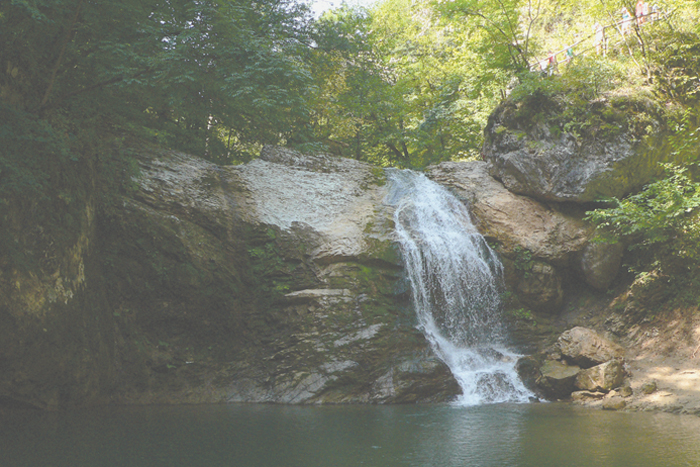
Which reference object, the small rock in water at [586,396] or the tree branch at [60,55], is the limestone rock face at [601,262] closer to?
the small rock in water at [586,396]

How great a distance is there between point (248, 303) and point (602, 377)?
6.91 m

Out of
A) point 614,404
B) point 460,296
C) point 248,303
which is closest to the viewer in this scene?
point 614,404

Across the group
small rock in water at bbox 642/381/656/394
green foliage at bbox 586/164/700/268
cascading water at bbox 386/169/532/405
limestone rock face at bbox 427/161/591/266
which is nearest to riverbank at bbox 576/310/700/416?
small rock in water at bbox 642/381/656/394

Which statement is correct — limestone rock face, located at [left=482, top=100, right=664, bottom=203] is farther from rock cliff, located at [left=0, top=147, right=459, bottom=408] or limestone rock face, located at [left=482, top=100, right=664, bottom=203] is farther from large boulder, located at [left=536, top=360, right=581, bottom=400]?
large boulder, located at [left=536, top=360, right=581, bottom=400]

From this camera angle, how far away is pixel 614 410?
8.37 m

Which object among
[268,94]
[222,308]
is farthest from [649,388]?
[268,94]

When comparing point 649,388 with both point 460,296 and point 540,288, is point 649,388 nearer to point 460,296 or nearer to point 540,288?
point 540,288

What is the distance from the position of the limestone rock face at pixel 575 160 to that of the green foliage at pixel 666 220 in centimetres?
64

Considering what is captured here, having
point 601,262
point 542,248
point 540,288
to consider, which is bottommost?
point 540,288

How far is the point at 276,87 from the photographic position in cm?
1039

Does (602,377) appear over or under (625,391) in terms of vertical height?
over

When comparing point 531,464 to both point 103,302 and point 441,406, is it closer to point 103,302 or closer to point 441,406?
point 441,406

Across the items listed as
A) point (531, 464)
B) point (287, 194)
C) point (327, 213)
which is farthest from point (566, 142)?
point (531, 464)

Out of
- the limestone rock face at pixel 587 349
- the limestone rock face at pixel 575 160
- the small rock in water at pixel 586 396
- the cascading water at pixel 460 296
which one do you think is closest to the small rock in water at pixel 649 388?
the small rock in water at pixel 586 396
